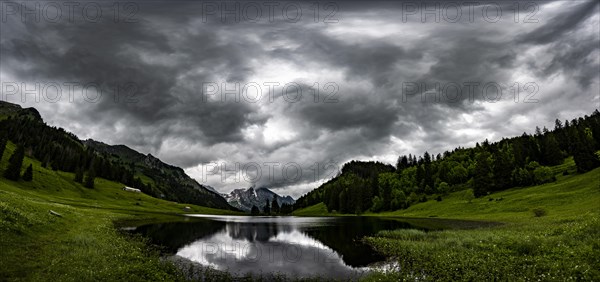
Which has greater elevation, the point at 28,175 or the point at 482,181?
the point at 28,175

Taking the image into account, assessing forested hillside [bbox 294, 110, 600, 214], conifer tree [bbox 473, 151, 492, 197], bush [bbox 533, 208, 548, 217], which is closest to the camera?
bush [bbox 533, 208, 548, 217]

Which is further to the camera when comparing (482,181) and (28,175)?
(482,181)

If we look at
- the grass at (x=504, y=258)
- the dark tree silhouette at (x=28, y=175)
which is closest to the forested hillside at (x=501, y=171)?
the grass at (x=504, y=258)

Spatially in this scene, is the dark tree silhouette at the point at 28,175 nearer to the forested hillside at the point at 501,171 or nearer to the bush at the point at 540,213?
the forested hillside at the point at 501,171

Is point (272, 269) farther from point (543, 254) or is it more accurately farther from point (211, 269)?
point (543, 254)

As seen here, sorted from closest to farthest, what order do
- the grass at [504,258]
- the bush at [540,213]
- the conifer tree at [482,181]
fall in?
1. the grass at [504,258]
2. the bush at [540,213]
3. the conifer tree at [482,181]

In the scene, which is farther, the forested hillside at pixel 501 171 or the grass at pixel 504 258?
the forested hillside at pixel 501 171

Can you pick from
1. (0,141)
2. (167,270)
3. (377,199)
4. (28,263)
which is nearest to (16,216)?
(28,263)

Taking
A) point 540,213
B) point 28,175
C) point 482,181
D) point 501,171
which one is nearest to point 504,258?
point 540,213

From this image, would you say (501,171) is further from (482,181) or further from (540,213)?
(540,213)

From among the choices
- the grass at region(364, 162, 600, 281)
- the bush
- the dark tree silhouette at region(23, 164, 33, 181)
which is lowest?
the bush

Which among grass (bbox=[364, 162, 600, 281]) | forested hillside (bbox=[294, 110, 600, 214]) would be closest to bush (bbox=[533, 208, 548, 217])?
grass (bbox=[364, 162, 600, 281])

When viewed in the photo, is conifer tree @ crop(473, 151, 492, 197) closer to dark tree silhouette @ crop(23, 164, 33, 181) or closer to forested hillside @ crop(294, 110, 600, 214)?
forested hillside @ crop(294, 110, 600, 214)

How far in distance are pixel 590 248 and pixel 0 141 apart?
184m
